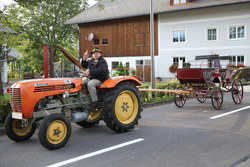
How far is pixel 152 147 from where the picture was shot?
5.34 metres

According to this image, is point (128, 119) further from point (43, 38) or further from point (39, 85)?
point (43, 38)

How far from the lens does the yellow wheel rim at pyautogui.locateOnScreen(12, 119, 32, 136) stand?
586cm

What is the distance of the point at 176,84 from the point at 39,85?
996 cm

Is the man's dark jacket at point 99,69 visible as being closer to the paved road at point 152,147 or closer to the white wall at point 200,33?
the paved road at point 152,147

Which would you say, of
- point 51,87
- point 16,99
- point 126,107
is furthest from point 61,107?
point 126,107

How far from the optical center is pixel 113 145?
555 centimetres

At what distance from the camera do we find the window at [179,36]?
28766 mm

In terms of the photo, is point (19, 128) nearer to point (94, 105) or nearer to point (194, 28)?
point (94, 105)

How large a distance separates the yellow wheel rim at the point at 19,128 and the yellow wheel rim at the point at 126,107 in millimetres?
2049

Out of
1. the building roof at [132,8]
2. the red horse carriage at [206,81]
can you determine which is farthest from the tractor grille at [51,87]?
the building roof at [132,8]

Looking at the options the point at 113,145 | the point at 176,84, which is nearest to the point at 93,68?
the point at 113,145

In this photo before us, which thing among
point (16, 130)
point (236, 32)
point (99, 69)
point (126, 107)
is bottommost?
point (16, 130)

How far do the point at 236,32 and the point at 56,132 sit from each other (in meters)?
24.8

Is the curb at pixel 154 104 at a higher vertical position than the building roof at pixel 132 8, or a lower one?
lower
